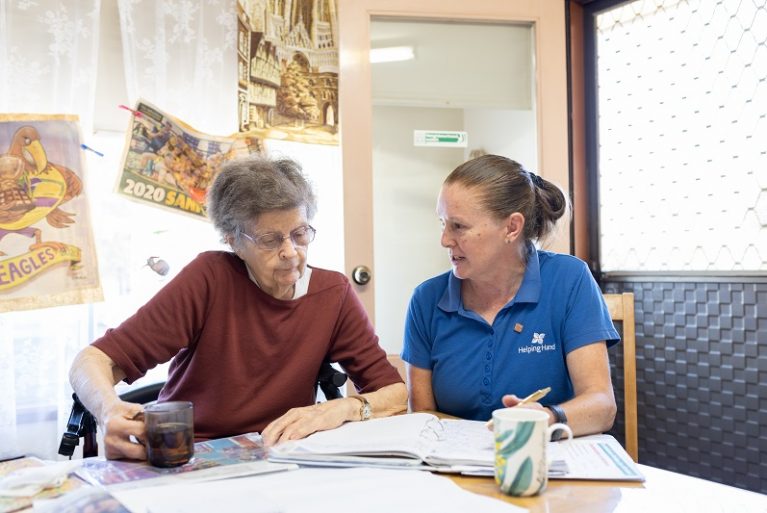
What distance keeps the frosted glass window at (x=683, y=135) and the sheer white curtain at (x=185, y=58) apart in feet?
4.66

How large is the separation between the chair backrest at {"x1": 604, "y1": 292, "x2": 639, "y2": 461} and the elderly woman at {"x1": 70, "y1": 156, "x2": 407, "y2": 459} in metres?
0.55

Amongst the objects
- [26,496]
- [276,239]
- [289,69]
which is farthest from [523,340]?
[289,69]

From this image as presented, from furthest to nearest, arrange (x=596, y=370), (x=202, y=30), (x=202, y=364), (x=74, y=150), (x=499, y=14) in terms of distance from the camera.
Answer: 1. (x=499, y=14)
2. (x=202, y=30)
3. (x=74, y=150)
4. (x=202, y=364)
5. (x=596, y=370)

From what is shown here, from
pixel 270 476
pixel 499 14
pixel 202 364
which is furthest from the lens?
pixel 499 14

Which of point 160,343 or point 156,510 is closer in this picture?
point 156,510

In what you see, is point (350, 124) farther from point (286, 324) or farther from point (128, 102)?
point (286, 324)

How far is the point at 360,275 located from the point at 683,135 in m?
1.24

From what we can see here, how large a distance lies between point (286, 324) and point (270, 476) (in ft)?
1.85

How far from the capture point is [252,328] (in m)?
1.60

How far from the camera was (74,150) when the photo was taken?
2178 mm

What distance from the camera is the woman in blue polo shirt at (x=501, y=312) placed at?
1.54m

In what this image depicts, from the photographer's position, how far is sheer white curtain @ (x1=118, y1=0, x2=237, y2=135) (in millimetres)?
2248

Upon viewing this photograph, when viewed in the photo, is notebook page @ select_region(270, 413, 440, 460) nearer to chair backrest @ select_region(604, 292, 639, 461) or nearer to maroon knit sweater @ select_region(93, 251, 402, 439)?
maroon knit sweater @ select_region(93, 251, 402, 439)

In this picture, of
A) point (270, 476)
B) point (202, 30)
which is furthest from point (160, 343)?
point (202, 30)
